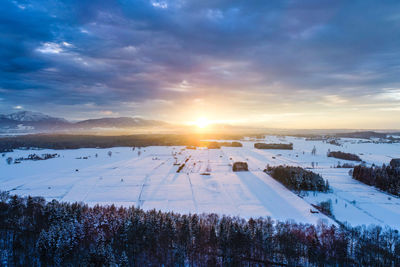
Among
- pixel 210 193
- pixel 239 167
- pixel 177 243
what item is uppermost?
pixel 239 167

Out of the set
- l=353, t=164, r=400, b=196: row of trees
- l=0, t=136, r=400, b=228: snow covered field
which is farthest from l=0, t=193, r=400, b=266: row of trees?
l=353, t=164, r=400, b=196: row of trees

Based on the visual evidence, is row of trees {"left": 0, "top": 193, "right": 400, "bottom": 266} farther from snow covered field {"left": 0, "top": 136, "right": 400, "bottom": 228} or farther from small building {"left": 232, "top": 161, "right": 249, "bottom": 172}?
small building {"left": 232, "top": 161, "right": 249, "bottom": 172}

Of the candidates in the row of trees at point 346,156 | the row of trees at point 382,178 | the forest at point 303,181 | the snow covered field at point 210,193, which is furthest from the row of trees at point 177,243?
the row of trees at point 346,156

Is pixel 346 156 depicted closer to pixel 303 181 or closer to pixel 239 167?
pixel 239 167

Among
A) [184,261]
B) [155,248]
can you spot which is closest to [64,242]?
[155,248]

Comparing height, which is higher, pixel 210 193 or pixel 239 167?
pixel 239 167

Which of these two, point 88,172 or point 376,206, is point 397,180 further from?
point 88,172

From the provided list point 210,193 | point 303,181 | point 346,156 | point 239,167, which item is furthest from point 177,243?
point 346,156
